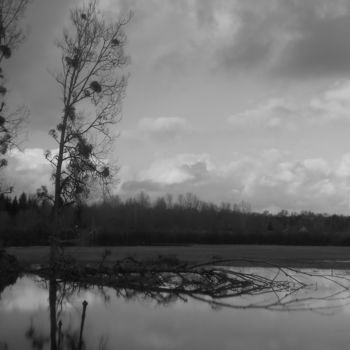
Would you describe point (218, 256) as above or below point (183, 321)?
above

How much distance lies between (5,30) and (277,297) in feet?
50.7

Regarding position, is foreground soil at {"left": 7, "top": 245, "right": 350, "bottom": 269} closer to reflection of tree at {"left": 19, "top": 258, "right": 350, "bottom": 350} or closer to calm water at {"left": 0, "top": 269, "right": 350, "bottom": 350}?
reflection of tree at {"left": 19, "top": 258, "right": 350, "bottom": 350}

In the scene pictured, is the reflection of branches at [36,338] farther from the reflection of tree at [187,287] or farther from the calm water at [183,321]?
the reflection of tree at [187,287]

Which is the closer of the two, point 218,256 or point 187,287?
point 187,287

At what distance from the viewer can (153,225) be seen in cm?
13425

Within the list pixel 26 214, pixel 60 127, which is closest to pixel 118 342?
pixel 60 127

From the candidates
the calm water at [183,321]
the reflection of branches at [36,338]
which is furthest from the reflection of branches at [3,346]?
the reflection of branches at [36,338]

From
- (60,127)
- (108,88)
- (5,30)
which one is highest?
(5,30)

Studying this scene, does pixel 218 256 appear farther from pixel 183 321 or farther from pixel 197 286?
pixel 183 321

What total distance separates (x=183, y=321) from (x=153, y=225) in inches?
4760

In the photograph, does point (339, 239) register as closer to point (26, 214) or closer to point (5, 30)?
point (5, 30)

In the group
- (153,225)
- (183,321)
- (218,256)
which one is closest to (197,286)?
(183,321)

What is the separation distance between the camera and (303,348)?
35.8 ft

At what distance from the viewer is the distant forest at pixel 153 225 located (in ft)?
157
